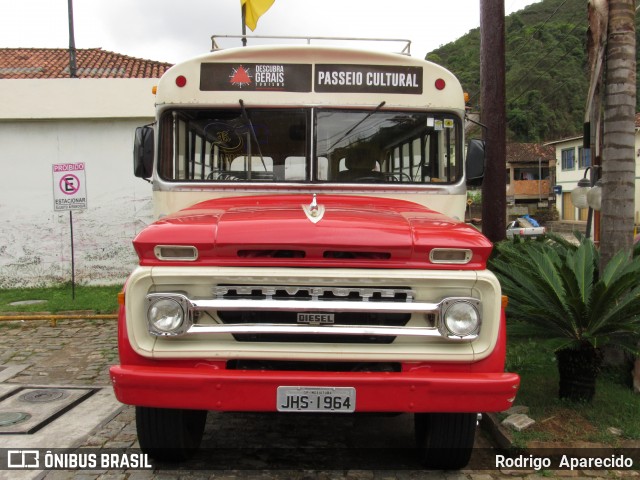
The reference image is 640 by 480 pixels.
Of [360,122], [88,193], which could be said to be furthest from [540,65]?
[360,122]

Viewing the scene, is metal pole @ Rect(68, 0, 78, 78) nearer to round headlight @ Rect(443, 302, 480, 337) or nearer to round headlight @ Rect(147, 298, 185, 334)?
round headlight @ Rect(147, 298, 185, 334)

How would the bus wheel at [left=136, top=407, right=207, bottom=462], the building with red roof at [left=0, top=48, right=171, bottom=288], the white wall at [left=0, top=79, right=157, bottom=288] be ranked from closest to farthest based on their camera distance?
the bus wheel at [left=136, top=407, right=207, bottom=462] < the building with red roof at [left=0, top=48, right=171, bottom=288] < the white wall at [left=0, top=79, right=157, bottom=288]

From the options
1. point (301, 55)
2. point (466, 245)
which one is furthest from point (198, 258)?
point (301, 55)

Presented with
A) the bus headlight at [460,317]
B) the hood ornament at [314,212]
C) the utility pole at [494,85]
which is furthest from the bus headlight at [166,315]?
the utility pole at [494,85]

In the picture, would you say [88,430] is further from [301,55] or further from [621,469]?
[621,469]

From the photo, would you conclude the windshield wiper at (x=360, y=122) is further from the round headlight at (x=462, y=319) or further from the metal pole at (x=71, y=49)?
the metal pole at (x=71, y=49)

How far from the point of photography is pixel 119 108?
1147cm

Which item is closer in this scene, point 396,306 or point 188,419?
point 396,306

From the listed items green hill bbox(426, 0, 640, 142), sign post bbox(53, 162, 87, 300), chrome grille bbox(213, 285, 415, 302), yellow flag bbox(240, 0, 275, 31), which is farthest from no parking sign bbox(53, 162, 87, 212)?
green hill bbox(426, 0, 640, 142)

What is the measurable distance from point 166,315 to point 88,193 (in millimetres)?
9350

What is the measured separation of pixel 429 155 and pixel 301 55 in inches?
48.0

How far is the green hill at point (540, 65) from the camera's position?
113ft

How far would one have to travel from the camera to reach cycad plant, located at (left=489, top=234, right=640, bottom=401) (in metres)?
4.30

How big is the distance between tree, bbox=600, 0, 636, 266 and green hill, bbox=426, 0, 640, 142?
15.4 meters
